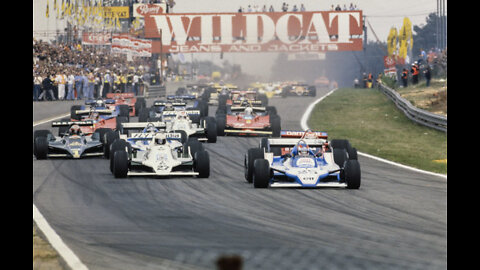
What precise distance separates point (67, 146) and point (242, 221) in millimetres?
10557

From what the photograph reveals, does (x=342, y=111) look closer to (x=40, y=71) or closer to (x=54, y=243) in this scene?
(x=40, y=71)

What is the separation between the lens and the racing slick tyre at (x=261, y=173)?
16609 mm

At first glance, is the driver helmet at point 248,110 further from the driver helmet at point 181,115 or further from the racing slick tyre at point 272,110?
the driver helmet at point 181,115

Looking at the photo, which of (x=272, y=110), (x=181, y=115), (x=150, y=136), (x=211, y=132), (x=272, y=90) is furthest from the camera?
(x=272, y=90)

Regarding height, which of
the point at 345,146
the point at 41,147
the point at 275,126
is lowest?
the point at 41,147

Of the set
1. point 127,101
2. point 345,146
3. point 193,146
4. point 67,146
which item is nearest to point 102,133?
point 67,146

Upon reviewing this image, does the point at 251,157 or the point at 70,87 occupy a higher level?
the point at 70,87

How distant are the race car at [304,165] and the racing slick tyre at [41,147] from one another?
6.49m

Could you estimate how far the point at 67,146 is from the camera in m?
22.9

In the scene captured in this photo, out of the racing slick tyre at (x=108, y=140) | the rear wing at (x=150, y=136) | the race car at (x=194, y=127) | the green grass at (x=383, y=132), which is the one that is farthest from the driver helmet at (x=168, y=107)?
the rear wing at (x=150, y=136)

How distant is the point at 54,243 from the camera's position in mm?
11312

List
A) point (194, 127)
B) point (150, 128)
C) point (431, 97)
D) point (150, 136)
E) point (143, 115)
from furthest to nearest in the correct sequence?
point (431, 97) → point (143, 115) → point (194, 127) → point (150, 128) → point (150, 136)

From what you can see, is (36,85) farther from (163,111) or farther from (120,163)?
(120,163)

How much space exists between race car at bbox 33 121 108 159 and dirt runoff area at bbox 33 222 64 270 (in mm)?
11199
